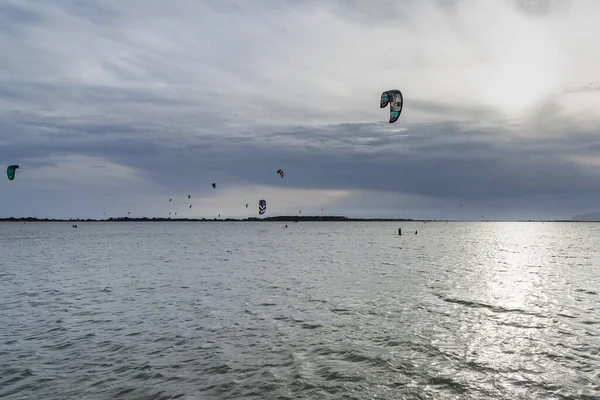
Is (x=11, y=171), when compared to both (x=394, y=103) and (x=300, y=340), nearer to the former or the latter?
(x=394, y=103)

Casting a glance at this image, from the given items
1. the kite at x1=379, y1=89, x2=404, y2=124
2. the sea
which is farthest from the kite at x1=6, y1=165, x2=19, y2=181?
the kite at x1=379, y1=89, x2=404, y2=124

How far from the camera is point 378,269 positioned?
4259 centimetres


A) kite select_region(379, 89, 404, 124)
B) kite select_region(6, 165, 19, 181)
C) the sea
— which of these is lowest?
the sea

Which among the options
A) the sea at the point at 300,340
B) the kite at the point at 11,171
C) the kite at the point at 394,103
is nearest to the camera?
the sea at the point at 300,340

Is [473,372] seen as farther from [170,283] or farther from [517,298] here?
[170,283]

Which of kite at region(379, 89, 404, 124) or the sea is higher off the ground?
kite at region(379, 89, 404, 124)

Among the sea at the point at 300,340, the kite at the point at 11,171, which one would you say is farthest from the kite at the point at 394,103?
the kite at the point at 11,171

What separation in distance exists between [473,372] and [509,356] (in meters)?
2.48

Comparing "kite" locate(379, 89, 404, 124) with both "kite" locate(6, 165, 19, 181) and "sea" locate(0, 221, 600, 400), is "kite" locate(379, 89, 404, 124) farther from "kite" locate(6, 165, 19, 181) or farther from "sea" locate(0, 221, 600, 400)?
"kite" locate(6, 165, 19, 181)

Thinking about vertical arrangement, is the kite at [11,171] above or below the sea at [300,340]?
above

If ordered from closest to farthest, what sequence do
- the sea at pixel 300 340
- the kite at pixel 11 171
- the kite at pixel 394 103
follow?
the sea at pixel 300 340, the kite at pixel 394 103, the kite at pixel 11 171

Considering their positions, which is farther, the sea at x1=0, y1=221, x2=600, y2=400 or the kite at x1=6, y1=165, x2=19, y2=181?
the kite at x1=6, y1=165, x2=19, y2=181

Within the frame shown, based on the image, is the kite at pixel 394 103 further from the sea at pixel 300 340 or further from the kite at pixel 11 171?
the kite at pixel 11 171

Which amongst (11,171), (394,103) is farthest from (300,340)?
(11,171)
